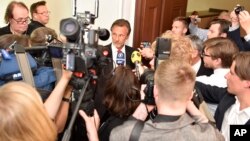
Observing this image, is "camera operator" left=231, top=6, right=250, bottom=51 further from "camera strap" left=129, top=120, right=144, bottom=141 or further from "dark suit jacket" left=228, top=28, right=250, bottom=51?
"camera strap" left=129, top=120, right=144, bottom=141

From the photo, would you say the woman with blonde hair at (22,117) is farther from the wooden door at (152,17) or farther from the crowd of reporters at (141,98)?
the wooden door at (152,17)

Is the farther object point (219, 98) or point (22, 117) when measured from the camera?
point (219, 98)

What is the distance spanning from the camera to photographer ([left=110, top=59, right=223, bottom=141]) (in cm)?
108

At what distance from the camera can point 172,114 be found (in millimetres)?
1111

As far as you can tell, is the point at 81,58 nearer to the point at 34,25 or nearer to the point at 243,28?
the point at 243,28

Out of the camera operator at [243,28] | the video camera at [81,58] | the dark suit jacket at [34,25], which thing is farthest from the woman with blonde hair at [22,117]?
the dark suit jacket at [34,25]

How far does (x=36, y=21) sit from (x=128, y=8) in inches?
40.6

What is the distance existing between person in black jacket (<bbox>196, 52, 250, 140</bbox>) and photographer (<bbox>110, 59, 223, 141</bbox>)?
0.44 meters

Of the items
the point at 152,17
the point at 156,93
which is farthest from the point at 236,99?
the point at 152,17

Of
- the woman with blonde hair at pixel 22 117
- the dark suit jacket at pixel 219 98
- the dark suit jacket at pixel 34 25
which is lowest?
the dark suit jacket at pixel 219 98

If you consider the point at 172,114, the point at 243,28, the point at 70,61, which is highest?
the point at 243,28

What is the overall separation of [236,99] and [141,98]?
21.5 inches

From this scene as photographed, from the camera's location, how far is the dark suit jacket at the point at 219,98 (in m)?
1.64

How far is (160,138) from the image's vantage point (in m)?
1.06
